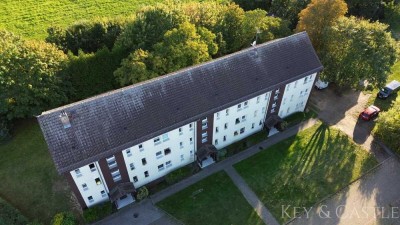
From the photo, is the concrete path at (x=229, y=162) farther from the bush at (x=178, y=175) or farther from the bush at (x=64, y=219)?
the bush at (x=64, y=219)

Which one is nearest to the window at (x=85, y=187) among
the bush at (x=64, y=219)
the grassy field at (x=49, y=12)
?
the bush at (x=64, y=219)

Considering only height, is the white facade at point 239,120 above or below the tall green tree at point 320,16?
below

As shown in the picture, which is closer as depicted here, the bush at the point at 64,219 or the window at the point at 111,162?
the window at the point at 111,162

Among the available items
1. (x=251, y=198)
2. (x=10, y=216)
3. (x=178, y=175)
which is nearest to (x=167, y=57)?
(x=178, y=175)

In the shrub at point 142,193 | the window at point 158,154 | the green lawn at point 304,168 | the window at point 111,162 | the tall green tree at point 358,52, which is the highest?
the tall green tree at point 358,52

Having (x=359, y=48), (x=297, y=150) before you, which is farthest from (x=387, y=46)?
(x=297, y=150)

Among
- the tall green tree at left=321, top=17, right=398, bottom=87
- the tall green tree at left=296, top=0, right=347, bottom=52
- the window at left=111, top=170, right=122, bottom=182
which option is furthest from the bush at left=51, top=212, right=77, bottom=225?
the tall green tree at left=296, top=0, right=347, bottom=52

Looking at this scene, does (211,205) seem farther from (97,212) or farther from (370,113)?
(370,113)
